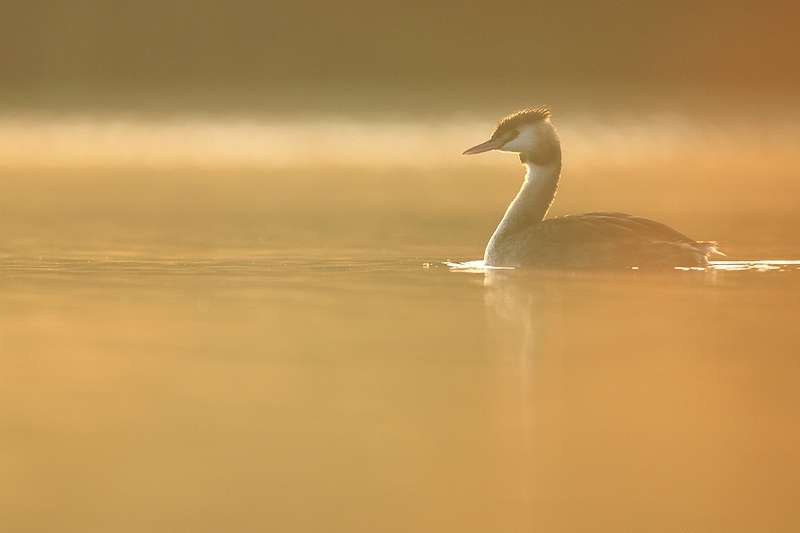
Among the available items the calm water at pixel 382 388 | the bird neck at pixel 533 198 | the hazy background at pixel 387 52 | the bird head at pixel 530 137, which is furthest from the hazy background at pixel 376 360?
the hazy background at pixel 387 52

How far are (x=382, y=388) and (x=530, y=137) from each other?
18.8ft

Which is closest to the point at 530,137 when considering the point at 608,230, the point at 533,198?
the point at 533,198

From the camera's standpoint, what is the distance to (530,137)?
11633 mm

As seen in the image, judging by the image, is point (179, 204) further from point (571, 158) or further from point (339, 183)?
point (571, 158)

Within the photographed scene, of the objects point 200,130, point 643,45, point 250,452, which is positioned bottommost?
point 250,452

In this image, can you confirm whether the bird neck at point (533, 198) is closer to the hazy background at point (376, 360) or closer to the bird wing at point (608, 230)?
the hazy background at point (376, 360)

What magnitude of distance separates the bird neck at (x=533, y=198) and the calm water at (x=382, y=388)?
52 centimetres

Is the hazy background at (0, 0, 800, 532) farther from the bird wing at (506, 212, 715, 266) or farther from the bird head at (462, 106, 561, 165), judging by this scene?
the bird head at (462, 106, 561, 165)

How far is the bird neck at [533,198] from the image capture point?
37.3 feet

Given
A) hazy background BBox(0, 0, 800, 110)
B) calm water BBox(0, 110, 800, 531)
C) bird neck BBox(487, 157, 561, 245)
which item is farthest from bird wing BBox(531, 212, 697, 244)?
hazy background BBox(0, 0, 800, 110)

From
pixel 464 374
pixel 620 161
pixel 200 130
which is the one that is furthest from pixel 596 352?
pixel 200 130

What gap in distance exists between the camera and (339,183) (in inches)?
835

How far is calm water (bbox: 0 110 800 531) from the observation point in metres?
4.71

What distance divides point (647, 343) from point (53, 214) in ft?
28.4
